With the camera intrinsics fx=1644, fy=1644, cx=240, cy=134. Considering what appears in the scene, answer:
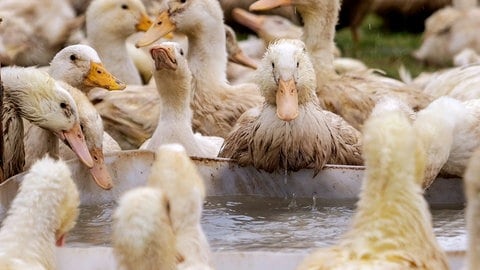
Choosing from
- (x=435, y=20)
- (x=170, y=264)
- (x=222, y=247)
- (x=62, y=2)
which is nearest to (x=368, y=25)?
(x=435, y=20)

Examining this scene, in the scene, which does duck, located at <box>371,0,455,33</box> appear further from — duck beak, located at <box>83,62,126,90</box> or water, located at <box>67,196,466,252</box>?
water, located at <box>67,196,466,252</box>

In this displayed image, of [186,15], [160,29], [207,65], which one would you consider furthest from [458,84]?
[160,29]

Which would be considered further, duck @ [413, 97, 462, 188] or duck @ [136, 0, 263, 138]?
duck @ [136, 0, 263, 138]

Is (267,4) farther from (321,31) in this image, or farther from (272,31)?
(272,31)

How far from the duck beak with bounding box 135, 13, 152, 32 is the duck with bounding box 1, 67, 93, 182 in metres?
2.72

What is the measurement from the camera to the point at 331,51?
30.3 ft

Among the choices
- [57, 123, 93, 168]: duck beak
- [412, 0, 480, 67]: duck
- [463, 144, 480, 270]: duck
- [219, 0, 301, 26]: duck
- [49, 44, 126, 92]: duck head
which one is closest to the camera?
[463, 144, 480, 270]: duck

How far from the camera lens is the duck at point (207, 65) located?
9078 millimetres

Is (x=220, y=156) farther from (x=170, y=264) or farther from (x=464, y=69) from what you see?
(x=170, y=264)

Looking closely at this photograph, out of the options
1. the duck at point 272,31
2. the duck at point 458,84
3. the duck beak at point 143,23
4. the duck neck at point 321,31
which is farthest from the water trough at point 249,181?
the duck at point 272,31

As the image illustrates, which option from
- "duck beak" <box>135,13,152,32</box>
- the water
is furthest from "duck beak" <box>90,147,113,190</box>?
"duck beak" <box>135,13,152,32</box>

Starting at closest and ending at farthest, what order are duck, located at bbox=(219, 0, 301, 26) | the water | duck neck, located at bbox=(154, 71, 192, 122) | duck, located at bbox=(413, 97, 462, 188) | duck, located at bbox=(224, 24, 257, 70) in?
the water
duck, located at bbox=(413, 97, 462, 188)
duck neck, located at bbox=(154, 71, 192, 122)
duck, located at bbox=(224, 24, 257, 70)
duck, located at bbox=(219, 0, 301, 26)

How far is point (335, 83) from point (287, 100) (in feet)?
6.18

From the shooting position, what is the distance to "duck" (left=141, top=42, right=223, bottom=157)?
8.08 meters
